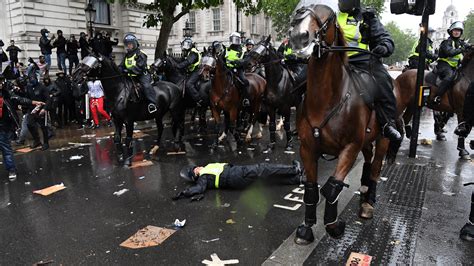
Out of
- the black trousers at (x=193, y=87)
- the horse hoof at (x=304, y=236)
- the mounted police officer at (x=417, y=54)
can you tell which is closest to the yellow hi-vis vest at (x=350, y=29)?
the horse hoof at (x=304, y=236)

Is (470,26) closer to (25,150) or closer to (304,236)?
(25,150)

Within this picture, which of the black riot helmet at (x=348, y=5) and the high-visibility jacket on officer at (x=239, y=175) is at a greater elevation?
the black riot helmet at (x=348, y=5)

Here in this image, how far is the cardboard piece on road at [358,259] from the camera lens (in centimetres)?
392

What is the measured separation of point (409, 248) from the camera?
423 cm

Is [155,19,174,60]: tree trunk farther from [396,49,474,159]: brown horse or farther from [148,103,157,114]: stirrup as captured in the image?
[396,49,474,159]: brown horse

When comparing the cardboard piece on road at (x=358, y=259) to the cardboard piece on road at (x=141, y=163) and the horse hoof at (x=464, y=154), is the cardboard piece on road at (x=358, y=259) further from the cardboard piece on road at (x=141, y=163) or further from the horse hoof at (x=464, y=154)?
the horse hoof at (x=464, y=154)

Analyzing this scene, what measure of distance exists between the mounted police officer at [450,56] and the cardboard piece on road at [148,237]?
7421 millimetres

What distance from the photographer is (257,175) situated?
6469 millimetres

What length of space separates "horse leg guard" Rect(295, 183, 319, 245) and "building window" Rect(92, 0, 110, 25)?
2423 cm

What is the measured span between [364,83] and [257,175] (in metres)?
2.79

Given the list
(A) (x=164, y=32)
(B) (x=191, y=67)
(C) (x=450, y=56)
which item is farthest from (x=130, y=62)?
(A) (x=164, y=32)

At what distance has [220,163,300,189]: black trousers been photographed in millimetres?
6426

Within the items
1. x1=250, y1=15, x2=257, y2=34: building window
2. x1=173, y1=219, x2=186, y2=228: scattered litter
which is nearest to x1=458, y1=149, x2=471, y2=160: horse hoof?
x1=173, y1=219, x2=186, y2=228: scattered litter

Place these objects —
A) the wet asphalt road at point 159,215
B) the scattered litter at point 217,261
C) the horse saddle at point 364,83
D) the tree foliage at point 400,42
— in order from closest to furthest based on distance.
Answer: the scattered litter at point 217,261 → the horse saddle at point 364,83 → the wet asphalt road at point 159,215 → the tree foliage at point 400,42
